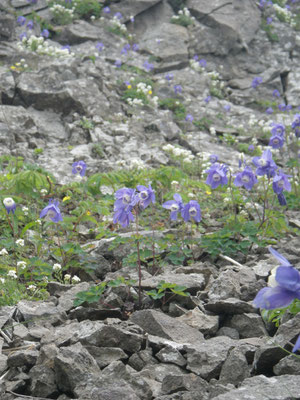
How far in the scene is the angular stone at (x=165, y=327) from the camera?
2.71 meters

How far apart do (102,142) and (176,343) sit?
5.48 metres

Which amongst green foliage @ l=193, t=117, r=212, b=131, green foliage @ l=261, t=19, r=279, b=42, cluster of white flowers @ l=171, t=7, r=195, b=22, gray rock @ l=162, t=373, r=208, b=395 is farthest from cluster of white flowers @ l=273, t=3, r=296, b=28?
gray rock @ l=162, t=373, r=208, b=395

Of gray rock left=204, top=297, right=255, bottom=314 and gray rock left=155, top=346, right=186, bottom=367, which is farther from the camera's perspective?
gray rock left=204, top=297, right=255, bottom=314

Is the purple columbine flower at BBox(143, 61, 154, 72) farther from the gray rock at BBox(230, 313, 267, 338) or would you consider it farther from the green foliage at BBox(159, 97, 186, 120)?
the gray rock at BBox(230, 313, 267, 338)

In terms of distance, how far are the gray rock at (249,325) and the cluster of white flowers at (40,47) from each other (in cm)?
775

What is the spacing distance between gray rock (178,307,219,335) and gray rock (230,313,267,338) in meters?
0.11

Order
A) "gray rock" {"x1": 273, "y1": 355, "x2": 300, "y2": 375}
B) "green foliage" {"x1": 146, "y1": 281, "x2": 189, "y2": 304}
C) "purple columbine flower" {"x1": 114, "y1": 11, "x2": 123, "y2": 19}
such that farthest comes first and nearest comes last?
1. "purple columbine flower" {"x1": 114, "y1": 11, "x2": 123, "y2": 19}
2. "green foliage" {"x1": 146, "y1": 281, "x2": 189, "y2": 304}
3. "gray rock" {"x1": 273, "y1": 355, "x2": 300, "y2": 375}

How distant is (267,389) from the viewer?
1.92 meters

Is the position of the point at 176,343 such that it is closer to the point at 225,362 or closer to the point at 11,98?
the point at 225,362

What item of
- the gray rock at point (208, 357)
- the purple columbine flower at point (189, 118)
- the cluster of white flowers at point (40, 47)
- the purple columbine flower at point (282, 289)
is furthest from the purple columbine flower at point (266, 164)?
the cluster of white flowers at point (40, 47)

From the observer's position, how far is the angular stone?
2707 millimetres

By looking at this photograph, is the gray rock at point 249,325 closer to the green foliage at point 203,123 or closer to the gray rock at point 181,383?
the gray rock at point 181,383

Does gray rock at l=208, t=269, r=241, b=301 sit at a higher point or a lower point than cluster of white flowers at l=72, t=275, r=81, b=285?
higher

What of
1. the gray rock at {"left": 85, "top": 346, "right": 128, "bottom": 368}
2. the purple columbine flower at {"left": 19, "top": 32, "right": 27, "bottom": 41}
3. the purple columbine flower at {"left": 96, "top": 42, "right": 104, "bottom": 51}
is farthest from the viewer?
the purple columbine flower at {"left": 96, "top": 42, "right": 104, "bottom": 51}
